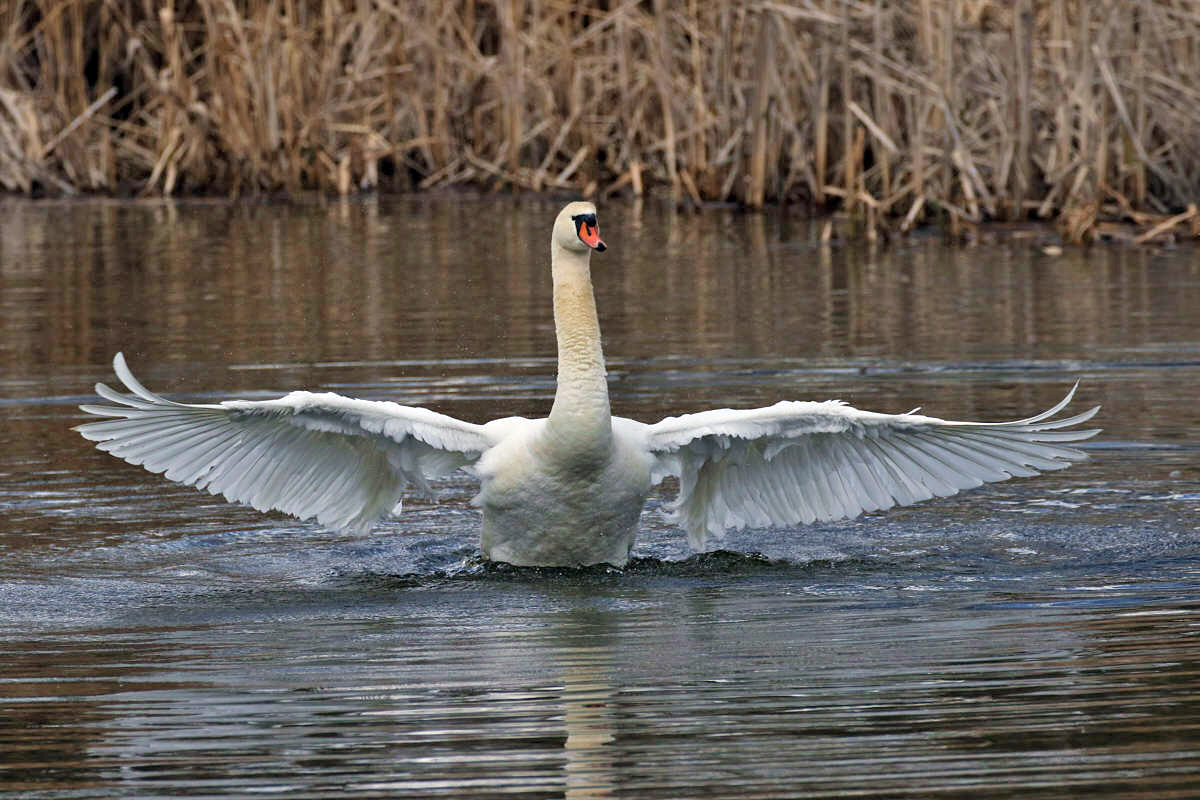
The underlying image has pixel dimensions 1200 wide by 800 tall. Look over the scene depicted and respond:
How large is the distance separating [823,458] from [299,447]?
75.9 inches

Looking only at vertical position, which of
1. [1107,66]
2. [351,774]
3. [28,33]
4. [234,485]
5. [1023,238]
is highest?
[28,33]

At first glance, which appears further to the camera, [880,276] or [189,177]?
[189,177]

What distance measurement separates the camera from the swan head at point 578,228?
284 inches

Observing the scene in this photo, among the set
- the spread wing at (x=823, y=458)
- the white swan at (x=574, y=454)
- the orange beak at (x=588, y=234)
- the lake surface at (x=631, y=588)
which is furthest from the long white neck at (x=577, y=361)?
the lake surface at (x=631, y=588)

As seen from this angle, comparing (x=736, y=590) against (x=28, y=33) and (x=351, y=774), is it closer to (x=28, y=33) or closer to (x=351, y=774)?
(x=351, y=774)

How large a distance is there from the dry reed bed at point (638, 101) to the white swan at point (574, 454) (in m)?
8.98

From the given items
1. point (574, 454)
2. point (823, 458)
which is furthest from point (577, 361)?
point (823, 458)

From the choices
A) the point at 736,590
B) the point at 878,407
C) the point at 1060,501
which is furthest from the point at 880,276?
the point at 736,590

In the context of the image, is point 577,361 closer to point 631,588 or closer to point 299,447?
point 631,588

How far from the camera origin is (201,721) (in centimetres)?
511

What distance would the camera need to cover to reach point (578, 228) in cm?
726

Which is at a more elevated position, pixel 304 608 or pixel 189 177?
pixel 189 177

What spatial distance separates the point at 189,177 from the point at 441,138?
2.82 meters

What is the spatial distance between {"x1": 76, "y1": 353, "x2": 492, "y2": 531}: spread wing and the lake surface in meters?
0.29
